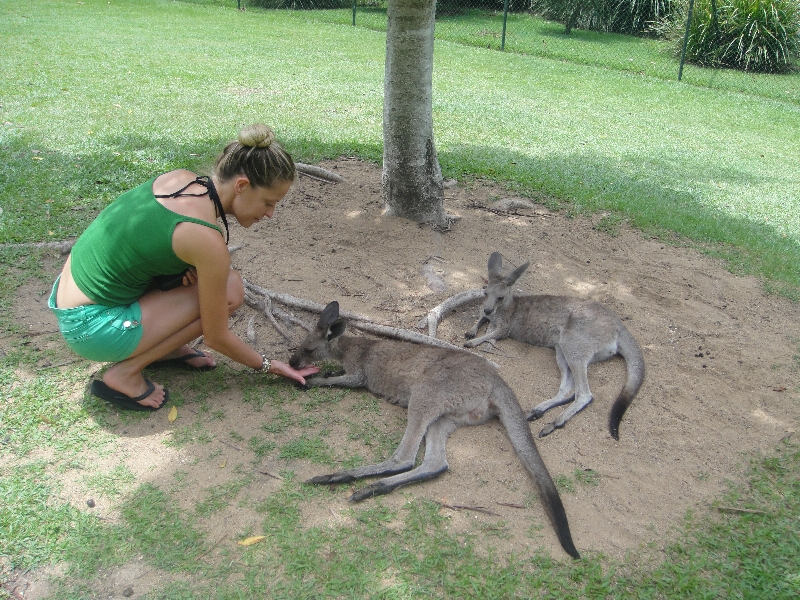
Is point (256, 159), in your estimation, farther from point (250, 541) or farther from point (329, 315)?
point (250, 541)

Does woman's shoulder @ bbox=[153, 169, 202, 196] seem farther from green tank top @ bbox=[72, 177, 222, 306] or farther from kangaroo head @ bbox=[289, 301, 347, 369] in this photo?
kangaroo head @ bbox=[289, 301, 347, 369]

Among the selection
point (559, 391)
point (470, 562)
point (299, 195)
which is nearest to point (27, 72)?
point (299, 195)

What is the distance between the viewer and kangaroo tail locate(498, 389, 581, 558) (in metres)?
3.03

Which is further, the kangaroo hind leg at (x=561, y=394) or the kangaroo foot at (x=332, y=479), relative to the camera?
the kangaroo hind leg at (x=561, y=394)

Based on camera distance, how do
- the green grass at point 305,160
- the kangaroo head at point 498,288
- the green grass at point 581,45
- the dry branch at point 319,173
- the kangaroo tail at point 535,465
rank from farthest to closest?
the green grass at point 581,45 < the dry branch at point 319,173 < the kangaroo head at point 498,288 < the kangaroo tail at point 535,465 < the green grass at point 305,160

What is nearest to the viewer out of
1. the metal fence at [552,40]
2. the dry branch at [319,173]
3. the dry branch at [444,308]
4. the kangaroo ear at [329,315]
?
the kangaroo ear at [329,315]

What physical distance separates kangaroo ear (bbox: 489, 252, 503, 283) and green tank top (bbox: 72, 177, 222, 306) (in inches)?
98.9

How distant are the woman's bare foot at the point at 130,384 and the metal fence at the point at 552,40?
14.6 m

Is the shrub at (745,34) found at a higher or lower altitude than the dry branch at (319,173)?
higher

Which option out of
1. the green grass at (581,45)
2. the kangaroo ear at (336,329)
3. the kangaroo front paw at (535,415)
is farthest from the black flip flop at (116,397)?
A: the green grass at (581,45)

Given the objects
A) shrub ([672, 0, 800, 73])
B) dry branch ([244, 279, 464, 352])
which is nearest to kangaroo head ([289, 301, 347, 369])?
dry branch ([244, 279, 464, 352])

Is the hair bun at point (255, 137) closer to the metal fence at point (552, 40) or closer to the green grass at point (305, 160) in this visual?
the green grass at point (305, 160)

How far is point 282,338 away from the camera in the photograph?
4695 millimetres

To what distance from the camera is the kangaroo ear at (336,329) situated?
4.41m
